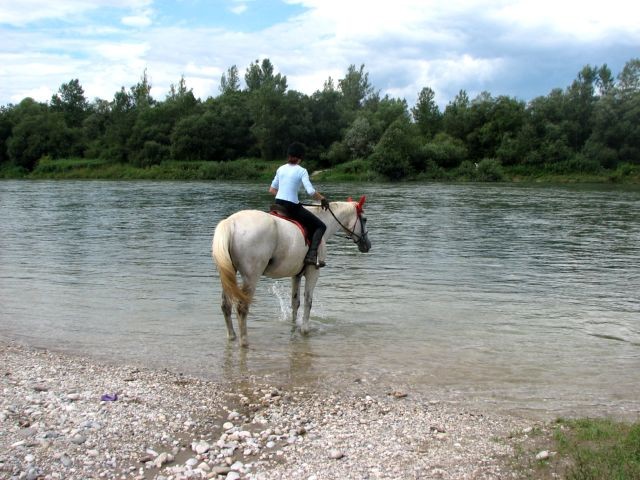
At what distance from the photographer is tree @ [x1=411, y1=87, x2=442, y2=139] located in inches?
4109

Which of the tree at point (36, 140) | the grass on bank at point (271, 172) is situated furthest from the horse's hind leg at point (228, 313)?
the tree at point (36, 140)

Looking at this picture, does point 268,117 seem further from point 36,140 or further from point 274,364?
point 274,364

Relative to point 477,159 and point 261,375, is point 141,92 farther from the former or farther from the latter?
point 261,375

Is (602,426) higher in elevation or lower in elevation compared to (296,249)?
lower

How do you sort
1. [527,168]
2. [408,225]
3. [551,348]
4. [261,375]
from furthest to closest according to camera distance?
[527,168]
[408,225]
[551,348]
[261,375]

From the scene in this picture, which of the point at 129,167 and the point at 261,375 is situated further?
the point at 129,167

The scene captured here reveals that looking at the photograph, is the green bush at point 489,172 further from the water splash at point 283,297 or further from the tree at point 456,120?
the water splash at point 283,297

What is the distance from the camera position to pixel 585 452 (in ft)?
18.8

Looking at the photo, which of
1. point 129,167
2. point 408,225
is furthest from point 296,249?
point 129,167

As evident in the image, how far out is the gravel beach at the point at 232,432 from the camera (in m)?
5.55

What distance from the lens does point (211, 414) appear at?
6.89 m

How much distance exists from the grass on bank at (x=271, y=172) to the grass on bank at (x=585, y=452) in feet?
237

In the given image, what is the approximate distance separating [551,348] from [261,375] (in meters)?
4.65

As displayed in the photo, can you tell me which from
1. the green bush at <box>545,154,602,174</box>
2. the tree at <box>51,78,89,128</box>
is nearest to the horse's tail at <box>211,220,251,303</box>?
the green bush at <box>545,154,602,174</box>
